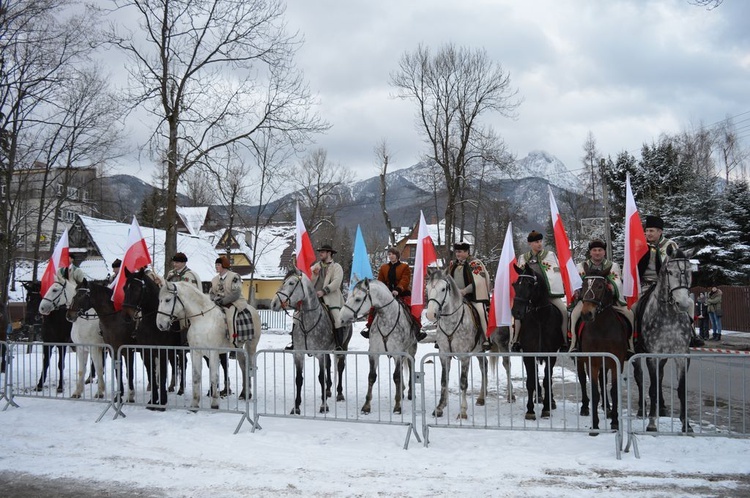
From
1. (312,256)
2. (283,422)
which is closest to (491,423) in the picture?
(283,422)

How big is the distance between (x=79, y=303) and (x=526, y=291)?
27.8 ft

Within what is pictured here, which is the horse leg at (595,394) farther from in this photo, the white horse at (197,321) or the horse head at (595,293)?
the white horse at (197,321)

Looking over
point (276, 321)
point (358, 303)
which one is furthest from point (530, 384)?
point (276, 321)

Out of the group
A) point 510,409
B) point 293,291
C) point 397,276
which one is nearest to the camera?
point 510,409

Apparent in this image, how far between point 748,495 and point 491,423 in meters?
3.65

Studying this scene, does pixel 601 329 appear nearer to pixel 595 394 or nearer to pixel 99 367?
pixel 595 394

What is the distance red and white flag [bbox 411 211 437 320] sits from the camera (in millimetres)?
10305

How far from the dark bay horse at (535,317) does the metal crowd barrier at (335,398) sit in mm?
1927

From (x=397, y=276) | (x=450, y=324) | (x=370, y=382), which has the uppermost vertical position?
(x=397, y=276)

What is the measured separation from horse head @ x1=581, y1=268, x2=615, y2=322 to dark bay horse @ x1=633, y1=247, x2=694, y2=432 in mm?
731

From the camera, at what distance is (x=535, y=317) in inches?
373

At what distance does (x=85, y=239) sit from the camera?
40.6 meters

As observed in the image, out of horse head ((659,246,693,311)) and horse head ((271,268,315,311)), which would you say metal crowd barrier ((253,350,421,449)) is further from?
horse head ((659,246,693,311))

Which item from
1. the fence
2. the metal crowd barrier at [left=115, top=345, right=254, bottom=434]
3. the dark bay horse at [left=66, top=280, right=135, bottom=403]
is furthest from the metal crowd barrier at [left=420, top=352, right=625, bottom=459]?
the dark bay horse at [left=66, top=280, right=135, bottom=403]
